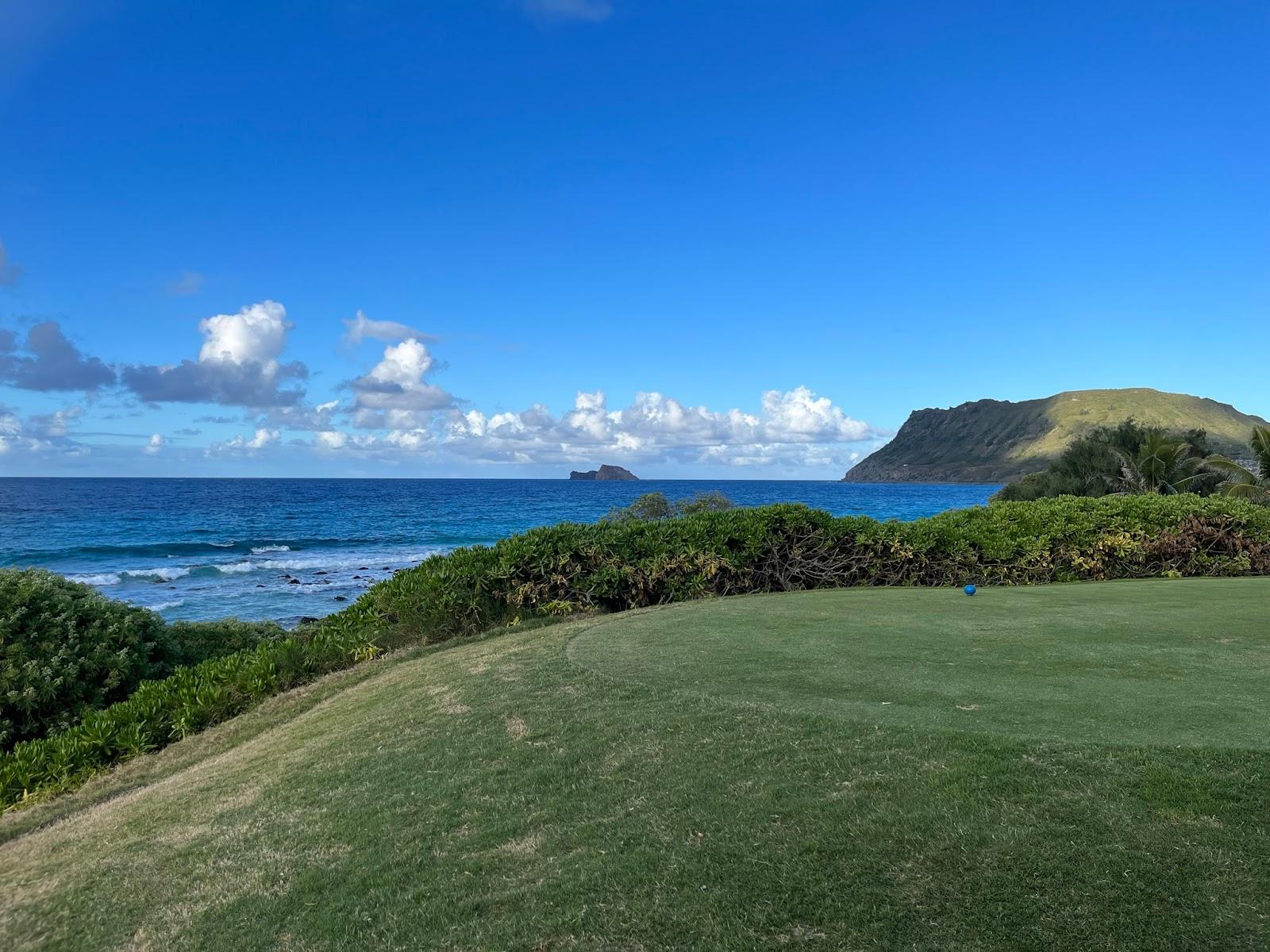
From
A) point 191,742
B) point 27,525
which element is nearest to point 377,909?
point 191,742

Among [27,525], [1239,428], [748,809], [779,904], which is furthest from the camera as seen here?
[1239,428]

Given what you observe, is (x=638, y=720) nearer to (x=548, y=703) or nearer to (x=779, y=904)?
(x=548, y=703)

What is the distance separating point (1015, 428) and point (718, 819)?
168659mm

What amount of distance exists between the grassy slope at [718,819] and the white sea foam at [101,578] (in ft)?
93.6

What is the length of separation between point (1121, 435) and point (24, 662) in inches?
Result: 1636

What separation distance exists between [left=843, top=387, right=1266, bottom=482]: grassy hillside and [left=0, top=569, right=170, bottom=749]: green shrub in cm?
11839

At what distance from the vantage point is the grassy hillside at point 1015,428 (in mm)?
127250

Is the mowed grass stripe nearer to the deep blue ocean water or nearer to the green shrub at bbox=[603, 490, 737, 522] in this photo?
the green shrub at bbox=[603, 490, 737, 522]

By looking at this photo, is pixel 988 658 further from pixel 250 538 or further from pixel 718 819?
pixel 250 538

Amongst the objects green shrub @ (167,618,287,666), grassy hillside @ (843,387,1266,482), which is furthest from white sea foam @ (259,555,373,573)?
grassy hillside @ (843,387,1266,482)

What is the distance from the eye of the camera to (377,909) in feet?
10.4

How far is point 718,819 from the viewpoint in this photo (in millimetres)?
3604

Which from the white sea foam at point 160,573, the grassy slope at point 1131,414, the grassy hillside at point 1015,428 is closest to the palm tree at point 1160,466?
the white sea foam at point 160,573

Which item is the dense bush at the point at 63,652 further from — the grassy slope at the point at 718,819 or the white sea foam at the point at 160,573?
the white sea foam at the point at 160,573
